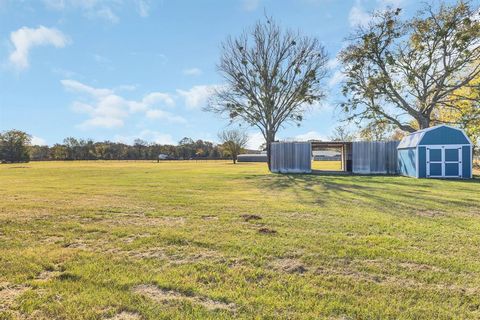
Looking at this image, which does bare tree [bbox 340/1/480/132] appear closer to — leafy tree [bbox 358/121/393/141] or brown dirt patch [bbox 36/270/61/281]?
leafy tree [bbox 358/121/393/141]

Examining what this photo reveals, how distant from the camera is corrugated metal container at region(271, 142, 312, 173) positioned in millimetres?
23859

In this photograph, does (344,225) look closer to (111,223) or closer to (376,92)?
(111,223)

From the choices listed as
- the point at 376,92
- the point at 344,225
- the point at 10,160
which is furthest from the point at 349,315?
the point at 10,160

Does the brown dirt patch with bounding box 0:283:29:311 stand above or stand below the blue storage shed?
below

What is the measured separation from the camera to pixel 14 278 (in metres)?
3.36

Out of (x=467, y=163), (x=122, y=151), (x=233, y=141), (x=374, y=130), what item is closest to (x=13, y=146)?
(x=122, y=151)

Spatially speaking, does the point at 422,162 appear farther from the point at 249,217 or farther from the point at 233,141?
the point at 233,141

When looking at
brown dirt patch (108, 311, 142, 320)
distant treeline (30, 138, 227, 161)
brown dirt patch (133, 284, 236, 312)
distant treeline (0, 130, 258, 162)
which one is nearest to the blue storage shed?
brown dirt patch (133, 284, 236, 312)

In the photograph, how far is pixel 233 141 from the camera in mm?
61312

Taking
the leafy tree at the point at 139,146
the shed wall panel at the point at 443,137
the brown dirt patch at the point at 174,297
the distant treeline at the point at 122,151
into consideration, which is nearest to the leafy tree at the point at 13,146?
the distant treeline at the point at 122,151

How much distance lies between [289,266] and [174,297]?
1.47m

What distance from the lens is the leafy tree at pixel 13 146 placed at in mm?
68125

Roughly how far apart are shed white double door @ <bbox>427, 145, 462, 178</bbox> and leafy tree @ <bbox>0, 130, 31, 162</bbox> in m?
79.6

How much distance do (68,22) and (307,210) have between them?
11.7 m
